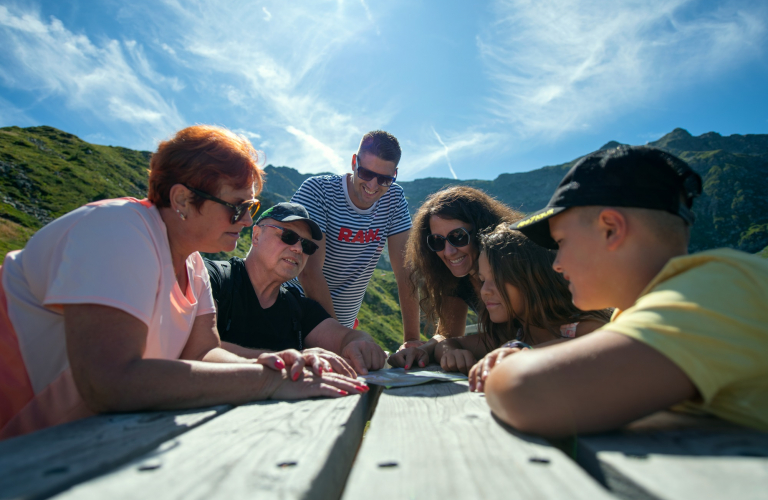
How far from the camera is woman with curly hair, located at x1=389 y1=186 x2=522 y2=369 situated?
494cm

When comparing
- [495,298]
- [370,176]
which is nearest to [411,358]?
[495,298]

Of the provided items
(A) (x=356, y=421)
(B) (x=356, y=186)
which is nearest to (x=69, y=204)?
(B) (x=356, y=186)

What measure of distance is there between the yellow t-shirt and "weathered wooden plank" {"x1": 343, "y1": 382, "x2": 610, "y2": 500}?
549 millimetres

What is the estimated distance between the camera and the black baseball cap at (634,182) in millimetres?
1982

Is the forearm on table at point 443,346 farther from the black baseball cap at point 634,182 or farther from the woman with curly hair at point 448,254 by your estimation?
the black baseball cap at point 634,182

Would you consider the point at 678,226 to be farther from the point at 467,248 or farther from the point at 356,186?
the point at 356,186

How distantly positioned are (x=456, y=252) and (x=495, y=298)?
0.98 meters

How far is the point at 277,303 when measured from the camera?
470 cm

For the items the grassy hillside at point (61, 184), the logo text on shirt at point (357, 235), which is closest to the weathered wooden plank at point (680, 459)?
the logo text on shirt at point (357, 235)

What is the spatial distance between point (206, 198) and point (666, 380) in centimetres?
285

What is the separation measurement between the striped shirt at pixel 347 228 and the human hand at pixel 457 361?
108 inches

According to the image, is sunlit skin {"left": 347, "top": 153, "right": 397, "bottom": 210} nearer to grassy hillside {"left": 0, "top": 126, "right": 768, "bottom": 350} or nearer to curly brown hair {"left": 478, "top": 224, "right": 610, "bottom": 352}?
grassy hillside {"left": 0, "top": 126, "right": 768, "bottom": 350}

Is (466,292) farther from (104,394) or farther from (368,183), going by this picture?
(104,394)

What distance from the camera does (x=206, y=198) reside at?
3020 mm
